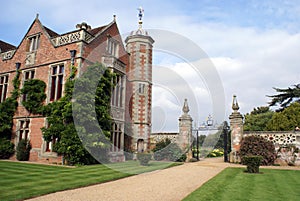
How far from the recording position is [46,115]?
14.1 meters

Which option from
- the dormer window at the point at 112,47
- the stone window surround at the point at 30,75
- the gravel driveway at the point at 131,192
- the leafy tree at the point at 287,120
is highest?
the dormer window at the point at 112,47

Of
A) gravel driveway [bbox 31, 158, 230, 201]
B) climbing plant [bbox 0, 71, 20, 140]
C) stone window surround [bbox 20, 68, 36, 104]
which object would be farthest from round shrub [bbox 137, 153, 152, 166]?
climbing plant [bbox 0, 71, 20, 140]

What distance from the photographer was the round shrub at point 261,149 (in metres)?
13.4

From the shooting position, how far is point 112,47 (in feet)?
54.5

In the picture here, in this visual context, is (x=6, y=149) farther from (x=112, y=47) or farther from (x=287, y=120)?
(x=287, y=120)

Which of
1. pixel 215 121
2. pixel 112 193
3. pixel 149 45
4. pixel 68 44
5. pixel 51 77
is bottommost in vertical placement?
pixel 112 193

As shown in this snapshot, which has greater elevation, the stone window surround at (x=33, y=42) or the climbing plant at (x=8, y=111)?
the stone window surround at (x=33, y=42)

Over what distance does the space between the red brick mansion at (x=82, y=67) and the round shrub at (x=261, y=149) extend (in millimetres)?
7012

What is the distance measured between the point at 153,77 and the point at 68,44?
681cm

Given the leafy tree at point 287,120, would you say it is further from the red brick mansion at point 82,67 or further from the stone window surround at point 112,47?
the stone window surround at point 112,47

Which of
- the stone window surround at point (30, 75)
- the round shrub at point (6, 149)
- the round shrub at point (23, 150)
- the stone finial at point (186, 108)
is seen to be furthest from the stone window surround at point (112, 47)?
the round shrub at point (6, 149)

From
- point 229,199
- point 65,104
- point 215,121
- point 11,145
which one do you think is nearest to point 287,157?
point 215,121

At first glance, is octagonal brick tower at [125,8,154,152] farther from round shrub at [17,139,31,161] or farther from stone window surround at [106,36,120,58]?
round shrub at [17,139,31,161]

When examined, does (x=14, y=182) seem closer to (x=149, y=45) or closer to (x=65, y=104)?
(x=65, y=104)
